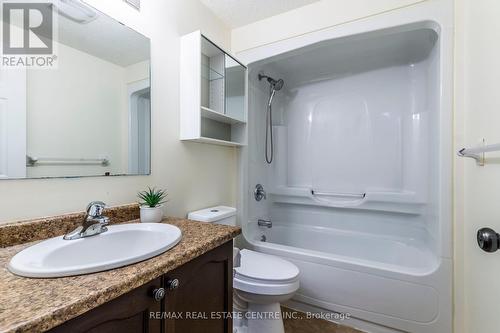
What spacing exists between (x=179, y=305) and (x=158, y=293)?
14 centimetres

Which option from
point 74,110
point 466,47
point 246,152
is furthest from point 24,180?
point 466,47

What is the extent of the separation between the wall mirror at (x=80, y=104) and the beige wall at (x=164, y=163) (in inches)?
1.7

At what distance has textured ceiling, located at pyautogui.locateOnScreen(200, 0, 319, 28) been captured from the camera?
164 centimetres

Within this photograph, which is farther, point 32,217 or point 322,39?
point 322,39

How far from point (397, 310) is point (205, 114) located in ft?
5.63

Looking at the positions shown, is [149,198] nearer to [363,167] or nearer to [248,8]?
[248,8]

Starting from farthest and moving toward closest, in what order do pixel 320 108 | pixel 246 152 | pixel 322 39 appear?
pixel 320 108 → pixel 246 152 → pixel 322 39

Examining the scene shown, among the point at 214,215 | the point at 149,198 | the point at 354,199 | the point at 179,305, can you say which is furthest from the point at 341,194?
the point at 179,305

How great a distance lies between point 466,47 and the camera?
48.7 inches

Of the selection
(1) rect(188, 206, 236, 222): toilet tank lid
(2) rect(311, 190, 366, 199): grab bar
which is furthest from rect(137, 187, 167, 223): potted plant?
(2) rect(311, 190, 366, 199): grab bar

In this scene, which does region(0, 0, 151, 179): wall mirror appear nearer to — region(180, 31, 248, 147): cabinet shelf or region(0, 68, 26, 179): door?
region(0, 68, 26, 179): door

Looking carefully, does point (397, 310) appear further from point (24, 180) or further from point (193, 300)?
point (24, 180)

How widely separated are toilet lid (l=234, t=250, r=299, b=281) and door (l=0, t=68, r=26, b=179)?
1092 millimetres

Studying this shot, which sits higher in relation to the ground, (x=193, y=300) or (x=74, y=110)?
(x=74, y=110)
